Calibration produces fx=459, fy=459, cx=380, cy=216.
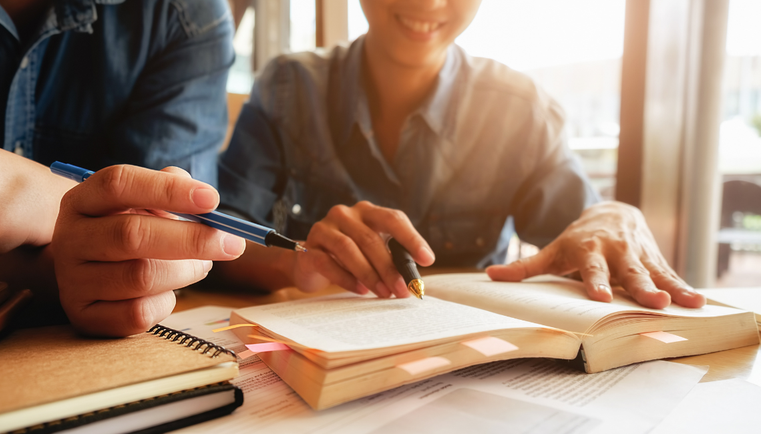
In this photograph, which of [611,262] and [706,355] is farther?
[611,262]

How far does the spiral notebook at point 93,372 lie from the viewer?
25cm

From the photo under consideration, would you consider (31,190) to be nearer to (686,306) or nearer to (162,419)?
(162,419)

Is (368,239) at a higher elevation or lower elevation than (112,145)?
lower

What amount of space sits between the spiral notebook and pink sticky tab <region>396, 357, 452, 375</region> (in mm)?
118

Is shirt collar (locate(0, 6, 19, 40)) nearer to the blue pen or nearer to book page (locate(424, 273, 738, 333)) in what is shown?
the blue pen

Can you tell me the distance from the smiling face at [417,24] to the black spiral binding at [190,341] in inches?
29.7

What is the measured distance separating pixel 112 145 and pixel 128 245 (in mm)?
554

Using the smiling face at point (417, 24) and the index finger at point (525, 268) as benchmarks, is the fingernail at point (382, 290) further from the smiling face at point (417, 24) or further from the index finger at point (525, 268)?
the smiling face at point (417, 24)

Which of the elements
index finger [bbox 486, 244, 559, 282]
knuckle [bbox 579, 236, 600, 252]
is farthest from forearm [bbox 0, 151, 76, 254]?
knuckle [bbox 579, 236, 600, 252]

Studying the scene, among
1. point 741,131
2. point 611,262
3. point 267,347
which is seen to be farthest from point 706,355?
point 741,131

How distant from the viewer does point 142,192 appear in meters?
0.35

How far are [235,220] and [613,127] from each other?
136cm

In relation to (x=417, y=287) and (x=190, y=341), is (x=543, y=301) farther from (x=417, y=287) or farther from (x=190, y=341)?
(x=190, y=341)

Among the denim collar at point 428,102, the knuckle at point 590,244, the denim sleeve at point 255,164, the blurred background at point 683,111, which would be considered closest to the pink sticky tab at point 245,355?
the knuckle at point 590,244
